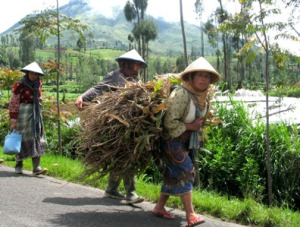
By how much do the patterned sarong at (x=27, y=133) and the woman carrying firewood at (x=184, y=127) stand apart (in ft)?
10.8

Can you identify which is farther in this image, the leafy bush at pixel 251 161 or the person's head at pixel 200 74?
the leafy bush at pixel 251 161

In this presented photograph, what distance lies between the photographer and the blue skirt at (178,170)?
420 cm

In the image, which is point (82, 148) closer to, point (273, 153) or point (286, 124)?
point (273, 153)

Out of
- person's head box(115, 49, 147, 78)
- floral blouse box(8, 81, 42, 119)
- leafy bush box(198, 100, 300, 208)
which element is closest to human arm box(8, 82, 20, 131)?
floral blouse box(8, 81, 42, 119)

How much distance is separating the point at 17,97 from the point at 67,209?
9.45 ft

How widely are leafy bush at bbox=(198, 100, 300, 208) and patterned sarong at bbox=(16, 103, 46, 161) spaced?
9.71 ft

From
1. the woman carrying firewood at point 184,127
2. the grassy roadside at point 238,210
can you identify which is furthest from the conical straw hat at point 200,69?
the grassy roadside at point 238,210

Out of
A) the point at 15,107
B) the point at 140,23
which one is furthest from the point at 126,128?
the point at 140,23

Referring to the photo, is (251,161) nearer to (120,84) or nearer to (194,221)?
(120,84)

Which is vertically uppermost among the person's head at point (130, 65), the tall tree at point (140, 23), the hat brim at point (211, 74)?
the tall tree at point (140, 23)

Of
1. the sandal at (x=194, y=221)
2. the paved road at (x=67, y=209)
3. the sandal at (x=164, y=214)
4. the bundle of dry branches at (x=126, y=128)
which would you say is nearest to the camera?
the sandal at (x=194, y=221)

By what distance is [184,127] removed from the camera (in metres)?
4.15

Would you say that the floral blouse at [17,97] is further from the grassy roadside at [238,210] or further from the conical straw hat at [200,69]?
the conical straw hat at [200,69]

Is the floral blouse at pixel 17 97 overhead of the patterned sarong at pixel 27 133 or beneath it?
overhead
